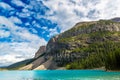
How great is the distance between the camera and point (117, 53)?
182m

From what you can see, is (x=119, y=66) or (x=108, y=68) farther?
(x=108, y=68)

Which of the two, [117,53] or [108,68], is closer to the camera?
[117,53]

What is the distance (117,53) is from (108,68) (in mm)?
22526

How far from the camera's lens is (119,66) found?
18262 centimetres

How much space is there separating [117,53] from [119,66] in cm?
1076

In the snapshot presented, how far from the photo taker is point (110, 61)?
190 metres

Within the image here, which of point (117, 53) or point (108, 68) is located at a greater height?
point (117, 53)

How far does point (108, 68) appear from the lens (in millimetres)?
199125

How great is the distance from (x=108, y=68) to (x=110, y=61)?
11.4 metres
